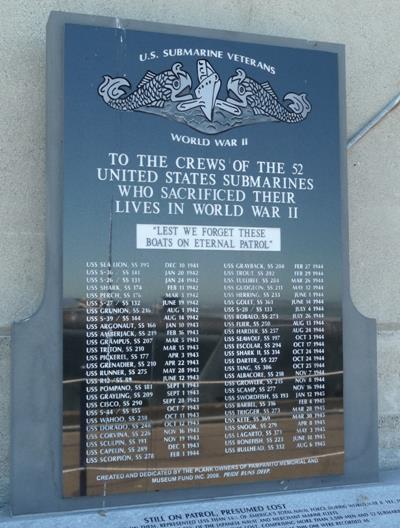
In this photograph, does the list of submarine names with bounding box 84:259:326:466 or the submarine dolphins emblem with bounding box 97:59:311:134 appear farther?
the submarine dolphins emblem with bounding box 97:59:311:134

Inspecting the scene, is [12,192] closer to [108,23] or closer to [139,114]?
[139,114]

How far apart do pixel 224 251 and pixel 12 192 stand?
1.09 meters

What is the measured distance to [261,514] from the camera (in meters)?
2.96

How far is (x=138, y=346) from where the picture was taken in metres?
3.05

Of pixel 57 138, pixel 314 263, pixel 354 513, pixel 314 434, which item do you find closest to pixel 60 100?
pixel 57 138

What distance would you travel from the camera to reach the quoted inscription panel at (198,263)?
301 cm

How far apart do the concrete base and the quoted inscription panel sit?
0.13 metres

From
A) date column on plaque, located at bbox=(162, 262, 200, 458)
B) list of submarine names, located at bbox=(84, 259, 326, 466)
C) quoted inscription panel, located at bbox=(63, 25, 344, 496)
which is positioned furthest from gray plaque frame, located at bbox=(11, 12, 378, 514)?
date column on plaque, located at bbox=(162, 262, 200, 458)

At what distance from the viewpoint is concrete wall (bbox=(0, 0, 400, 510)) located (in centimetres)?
314

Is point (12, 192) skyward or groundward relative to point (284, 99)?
groundward

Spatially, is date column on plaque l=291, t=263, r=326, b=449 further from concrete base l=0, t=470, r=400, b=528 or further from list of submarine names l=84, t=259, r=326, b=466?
concrete base l=0, t=470, r=400, b=528

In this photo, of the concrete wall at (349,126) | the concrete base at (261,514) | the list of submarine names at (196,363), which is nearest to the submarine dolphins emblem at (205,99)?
the concrete wall at (349,126)

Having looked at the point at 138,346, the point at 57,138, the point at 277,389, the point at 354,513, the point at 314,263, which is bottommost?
the point at 354,513

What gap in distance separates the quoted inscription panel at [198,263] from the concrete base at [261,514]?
0.13 metres
